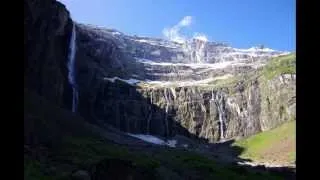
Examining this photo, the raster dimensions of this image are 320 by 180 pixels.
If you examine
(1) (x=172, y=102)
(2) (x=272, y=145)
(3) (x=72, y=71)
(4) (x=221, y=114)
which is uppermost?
(3) (x=72, y=71)

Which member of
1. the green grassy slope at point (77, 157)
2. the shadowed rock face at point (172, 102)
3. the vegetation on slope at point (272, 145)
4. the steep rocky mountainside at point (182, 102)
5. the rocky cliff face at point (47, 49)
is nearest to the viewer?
the green grassy slope at point (77, 157)

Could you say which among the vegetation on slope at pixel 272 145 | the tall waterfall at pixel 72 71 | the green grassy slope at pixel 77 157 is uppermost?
the tall waterfall at pixel 72 71

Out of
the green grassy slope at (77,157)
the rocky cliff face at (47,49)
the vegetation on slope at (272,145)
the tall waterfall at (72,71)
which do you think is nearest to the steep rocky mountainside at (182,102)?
the vegetation on slope at (272,145)

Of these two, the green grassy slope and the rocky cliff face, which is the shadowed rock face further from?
the green grassy slope

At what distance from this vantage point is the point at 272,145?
159 meters

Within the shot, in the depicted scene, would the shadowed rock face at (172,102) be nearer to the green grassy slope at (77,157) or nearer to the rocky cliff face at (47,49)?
the rocky cliff face at (47,49)

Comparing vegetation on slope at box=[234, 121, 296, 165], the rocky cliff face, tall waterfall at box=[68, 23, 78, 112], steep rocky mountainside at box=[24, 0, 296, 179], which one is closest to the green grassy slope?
steep rocky mountainside at box=[24, 0, 296, 179]

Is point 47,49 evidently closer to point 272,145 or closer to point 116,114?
point 116,114

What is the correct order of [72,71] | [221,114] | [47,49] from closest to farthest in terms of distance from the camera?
[47,49]
[72,71]
[221,114]

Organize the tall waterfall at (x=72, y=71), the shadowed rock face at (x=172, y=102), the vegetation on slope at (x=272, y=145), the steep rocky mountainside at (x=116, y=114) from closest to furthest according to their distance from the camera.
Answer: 1. the steep rocky mountainside at (x=116, y=114)
2. the tall waterfall at (x=72, y=71)
3. the vegetation on slope at (x=272, y=145)
4. the shadowed rock face at (x=172, y=102)

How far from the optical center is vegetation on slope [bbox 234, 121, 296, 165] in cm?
14575

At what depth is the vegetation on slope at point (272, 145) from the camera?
478ft

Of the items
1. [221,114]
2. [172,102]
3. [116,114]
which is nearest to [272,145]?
[221,114]
